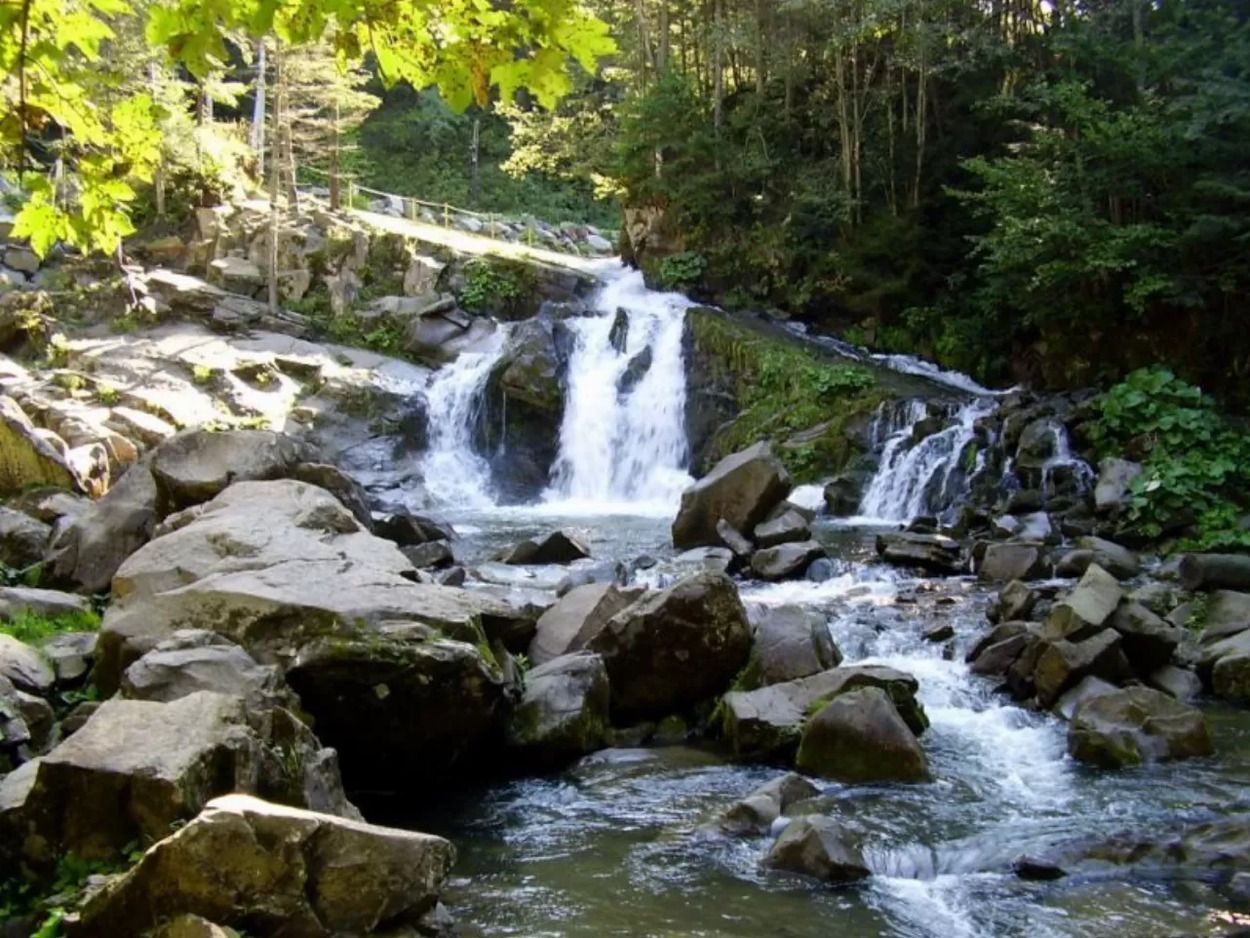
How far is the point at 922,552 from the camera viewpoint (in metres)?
12.7

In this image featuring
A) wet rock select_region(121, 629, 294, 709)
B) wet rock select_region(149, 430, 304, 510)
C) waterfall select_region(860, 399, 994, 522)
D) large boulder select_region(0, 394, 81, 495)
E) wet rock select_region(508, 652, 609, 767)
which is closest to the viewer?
wet rock select_region(121, 629, 294, 709)

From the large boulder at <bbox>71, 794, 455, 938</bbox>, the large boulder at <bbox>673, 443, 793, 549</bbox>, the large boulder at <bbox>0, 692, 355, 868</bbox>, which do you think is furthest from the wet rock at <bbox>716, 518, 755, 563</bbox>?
the large boulder at <bbox>71, 794, 455, 938</bbox>

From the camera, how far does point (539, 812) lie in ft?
22.2

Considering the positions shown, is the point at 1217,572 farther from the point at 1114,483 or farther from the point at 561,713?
the point at 561,713

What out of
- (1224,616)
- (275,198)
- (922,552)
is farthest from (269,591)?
(275,198)

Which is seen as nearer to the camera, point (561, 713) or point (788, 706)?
point (561, 713)

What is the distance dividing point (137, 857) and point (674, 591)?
461 cm

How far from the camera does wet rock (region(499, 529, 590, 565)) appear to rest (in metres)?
13.7

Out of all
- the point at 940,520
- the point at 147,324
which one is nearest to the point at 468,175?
the point at 147,324

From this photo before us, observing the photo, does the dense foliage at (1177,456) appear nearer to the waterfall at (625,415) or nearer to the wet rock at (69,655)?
the waterfall at (625,415)

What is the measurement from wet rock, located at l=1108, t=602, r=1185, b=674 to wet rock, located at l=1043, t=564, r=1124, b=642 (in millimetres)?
147

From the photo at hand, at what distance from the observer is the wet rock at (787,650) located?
8383 mm

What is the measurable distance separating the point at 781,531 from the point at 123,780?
9655mm

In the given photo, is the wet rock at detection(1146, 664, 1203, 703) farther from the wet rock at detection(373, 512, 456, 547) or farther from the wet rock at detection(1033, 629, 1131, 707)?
the wet rock at detection(373, 512, 456, 547)
